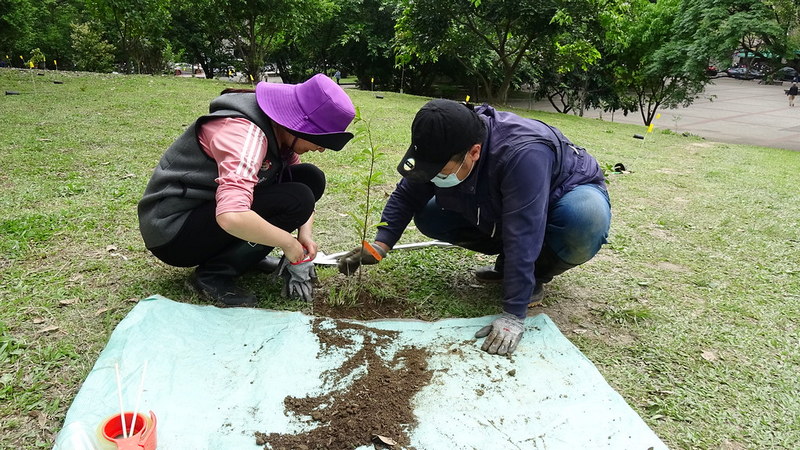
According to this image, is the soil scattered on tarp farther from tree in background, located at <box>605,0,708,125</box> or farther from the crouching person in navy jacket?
tree in background, located at <box>605,0,708,125</box>

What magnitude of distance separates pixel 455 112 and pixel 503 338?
2.97ft

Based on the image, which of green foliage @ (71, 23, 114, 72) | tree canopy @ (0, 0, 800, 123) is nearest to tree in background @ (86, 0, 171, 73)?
tree canopy @ (0, 0, 800, 123)

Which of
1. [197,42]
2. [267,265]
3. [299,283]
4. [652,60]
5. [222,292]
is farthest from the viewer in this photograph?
[197,42]

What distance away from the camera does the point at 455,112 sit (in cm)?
190

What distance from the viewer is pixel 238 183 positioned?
1.88 meters

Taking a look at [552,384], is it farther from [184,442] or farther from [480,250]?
[184,442]

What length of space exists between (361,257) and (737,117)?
22552 millimetres

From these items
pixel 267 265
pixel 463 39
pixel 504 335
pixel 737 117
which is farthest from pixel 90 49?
pixel 737 117

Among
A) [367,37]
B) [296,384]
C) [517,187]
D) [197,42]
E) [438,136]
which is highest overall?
[367,37]

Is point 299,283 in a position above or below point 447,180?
below

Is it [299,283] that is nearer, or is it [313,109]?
[313,109]

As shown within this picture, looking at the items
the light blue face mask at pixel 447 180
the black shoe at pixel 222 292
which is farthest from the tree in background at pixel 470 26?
the black shoe at pixel 222 292

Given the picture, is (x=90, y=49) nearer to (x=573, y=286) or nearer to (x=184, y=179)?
(x=184, y=179)

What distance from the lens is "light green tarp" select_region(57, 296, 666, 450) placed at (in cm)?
163
